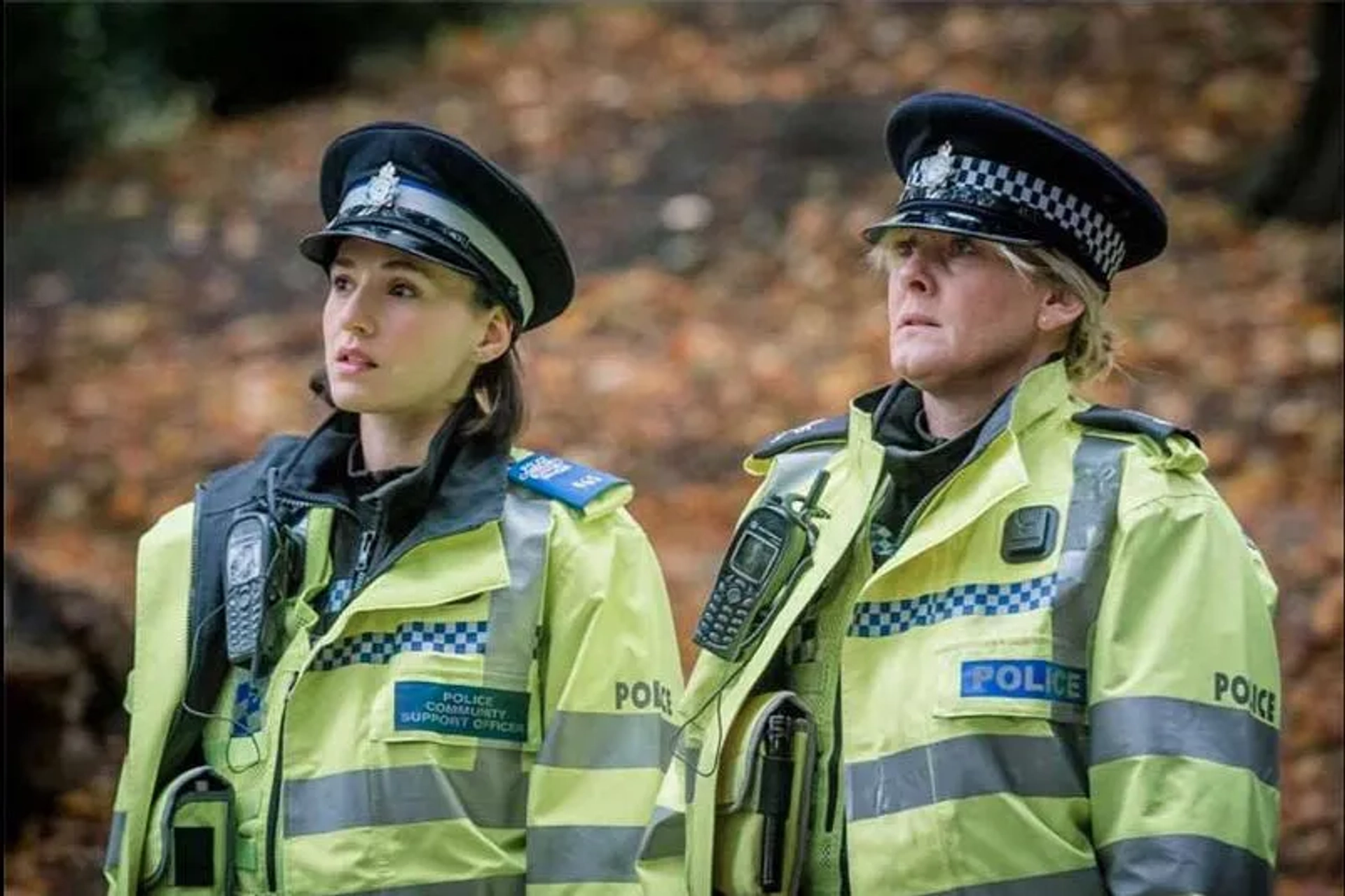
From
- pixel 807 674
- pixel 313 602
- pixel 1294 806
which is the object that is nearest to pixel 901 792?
pixel 807 674

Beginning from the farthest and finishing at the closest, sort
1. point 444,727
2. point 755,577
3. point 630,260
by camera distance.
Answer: point 630,260 → point 444,727 → point 755,577

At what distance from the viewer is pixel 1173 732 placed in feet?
11.3

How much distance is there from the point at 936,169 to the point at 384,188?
3.54 ft

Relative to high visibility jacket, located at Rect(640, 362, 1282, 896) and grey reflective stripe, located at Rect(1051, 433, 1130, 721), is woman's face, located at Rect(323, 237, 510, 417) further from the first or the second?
grey reflective stripe, located at Rect(1051, 433, 1130, 721)

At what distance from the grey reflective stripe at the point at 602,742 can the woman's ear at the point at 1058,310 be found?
100cm

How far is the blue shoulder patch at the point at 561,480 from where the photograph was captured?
4.29 meters

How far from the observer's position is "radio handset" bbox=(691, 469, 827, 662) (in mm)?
3957

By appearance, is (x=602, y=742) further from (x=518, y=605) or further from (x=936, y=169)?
(x=936, y=169)

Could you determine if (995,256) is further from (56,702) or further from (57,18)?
(57,18)

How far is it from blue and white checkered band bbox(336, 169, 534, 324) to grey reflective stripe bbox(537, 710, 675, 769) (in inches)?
34.2

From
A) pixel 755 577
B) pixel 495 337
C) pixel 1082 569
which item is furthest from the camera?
pixel 495 337

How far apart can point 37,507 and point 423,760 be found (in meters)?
6.50

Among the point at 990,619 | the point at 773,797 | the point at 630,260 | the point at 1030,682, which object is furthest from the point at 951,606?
the point at 630,260

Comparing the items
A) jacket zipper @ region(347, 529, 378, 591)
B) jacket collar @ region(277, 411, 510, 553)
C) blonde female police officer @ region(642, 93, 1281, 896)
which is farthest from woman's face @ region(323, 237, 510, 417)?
blonde female police officer @ region(642, 93, 1281, 896)
